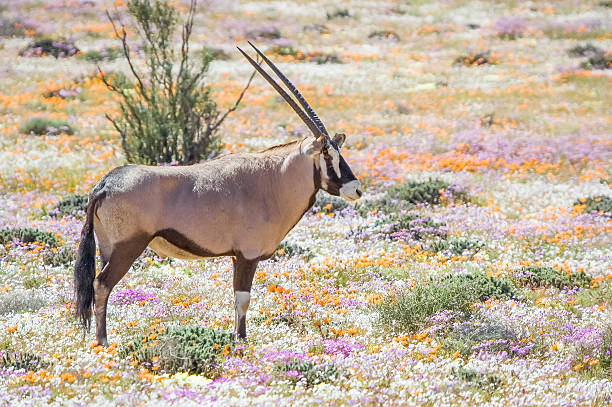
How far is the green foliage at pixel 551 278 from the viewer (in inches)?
424

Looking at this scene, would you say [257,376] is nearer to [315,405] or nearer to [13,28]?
[315,405]

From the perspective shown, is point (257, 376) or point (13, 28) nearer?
point (257, 376)

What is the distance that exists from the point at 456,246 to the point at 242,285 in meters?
5.54

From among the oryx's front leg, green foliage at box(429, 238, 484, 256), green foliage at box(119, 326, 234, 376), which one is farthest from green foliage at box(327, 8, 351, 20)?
green foliage at box(119, 326, 234, 376)

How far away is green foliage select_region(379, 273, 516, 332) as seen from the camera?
29.1ft

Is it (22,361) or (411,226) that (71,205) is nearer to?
(411,226)

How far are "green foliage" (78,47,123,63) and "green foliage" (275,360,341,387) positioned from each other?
29043 millimetres

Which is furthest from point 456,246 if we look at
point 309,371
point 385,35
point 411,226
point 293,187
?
point 385,35

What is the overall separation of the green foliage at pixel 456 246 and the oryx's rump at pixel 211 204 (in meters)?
4.75

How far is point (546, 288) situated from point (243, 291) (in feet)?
15.7

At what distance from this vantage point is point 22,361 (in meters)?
7.20

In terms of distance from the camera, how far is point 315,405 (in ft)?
21.2

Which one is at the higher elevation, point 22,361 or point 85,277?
point 85,277

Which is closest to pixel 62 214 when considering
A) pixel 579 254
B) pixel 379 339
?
pixel 379 339
